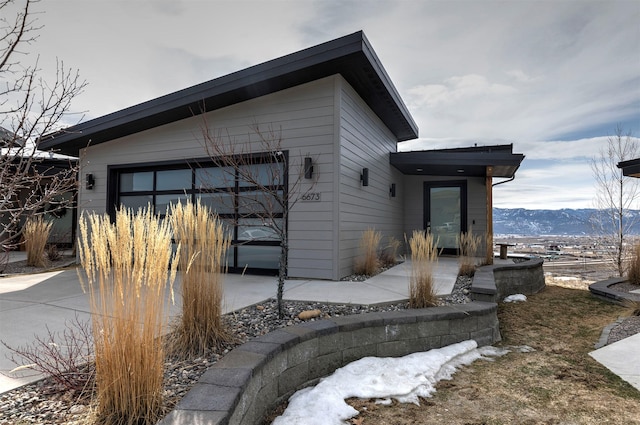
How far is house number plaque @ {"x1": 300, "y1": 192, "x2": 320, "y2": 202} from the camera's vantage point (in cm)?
546

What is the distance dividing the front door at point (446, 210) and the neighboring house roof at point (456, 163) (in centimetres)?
42

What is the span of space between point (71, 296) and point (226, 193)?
2686mm

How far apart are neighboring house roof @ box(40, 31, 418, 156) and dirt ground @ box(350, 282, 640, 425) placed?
4.11 meters

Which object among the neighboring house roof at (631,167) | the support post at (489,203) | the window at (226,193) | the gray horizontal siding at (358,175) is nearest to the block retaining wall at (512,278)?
the support post at (489,203)

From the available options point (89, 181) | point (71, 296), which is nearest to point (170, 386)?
point (71, 296)

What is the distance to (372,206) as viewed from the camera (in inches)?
280

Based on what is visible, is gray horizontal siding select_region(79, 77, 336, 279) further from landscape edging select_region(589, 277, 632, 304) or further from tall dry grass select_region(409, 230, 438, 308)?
landscape edging select_region(589, 277, 632, 304)

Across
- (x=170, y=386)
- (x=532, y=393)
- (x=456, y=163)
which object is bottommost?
(x=532, y=393)

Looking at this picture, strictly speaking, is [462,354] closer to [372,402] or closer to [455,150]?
[372,402]

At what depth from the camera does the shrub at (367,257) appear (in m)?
5.75

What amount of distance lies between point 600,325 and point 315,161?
14.3 feet

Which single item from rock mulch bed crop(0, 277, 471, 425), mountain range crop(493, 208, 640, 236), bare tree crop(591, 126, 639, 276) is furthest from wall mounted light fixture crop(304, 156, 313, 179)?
mountain range crop(493, 208, 640, 236)

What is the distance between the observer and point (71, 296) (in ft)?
13.8

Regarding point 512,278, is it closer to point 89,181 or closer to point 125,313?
point 125,313
